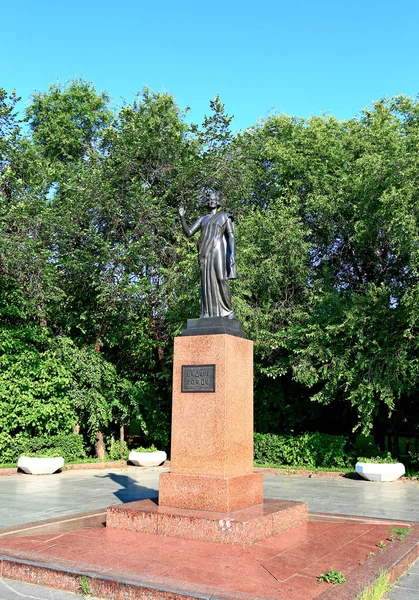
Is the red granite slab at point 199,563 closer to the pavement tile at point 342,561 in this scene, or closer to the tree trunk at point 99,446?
the pavement tile at point 342,561

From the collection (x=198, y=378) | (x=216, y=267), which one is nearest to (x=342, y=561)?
(x=198, y=378)

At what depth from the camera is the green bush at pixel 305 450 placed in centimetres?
1612

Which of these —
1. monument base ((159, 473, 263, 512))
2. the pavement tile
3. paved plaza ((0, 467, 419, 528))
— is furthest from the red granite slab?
paved plaza ((0, 467, 419, 528))

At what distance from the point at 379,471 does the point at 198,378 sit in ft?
27.1

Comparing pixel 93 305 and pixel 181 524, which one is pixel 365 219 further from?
pixel 181 524

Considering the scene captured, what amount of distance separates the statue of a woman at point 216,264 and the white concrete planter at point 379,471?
787 cm

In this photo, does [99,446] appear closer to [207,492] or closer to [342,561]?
[207,492]

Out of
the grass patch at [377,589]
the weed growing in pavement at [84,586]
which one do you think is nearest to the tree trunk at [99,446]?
the weed growing in pavement at [84,586]

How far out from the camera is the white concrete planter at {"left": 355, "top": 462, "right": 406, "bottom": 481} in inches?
537

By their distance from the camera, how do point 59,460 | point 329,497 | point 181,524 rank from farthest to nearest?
point 59,460 → point 329,497 → point 181,524

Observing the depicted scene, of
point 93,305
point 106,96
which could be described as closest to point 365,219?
point 93,305

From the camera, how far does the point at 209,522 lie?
6.21m

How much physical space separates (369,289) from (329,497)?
5.75m

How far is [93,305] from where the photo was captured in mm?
17875
